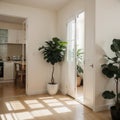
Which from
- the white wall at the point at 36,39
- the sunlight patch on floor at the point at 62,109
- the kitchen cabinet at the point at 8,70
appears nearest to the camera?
the sunlight patch on floor at the point at 62,109

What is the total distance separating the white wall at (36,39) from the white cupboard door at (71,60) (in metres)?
0.74

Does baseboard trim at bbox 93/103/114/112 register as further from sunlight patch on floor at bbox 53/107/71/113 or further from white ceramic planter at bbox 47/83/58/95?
white ceramic planter at bbox 47/83/58/95

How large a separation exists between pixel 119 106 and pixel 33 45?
293cm

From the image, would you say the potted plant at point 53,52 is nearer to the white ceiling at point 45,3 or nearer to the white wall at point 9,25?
the white ceiling at point 45,3

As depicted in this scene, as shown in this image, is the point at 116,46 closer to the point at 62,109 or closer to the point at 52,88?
the point at 62,109

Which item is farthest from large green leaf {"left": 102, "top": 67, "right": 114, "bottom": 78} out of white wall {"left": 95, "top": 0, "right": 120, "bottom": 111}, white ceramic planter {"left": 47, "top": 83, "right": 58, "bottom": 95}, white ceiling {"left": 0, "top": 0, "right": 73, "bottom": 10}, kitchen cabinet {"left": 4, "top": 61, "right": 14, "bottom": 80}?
kitchen cabinet {"left": 4, "top": 61, "right": 14, "bottom": 80}

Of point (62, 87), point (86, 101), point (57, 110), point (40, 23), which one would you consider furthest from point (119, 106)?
point (40, 23)

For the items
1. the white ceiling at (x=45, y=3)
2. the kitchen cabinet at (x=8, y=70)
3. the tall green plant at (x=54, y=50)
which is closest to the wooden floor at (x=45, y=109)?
the tall green plant at (x=54, y=50)

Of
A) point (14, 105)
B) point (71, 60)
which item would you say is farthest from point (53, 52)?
point (14, 105)

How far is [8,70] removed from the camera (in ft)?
21.3

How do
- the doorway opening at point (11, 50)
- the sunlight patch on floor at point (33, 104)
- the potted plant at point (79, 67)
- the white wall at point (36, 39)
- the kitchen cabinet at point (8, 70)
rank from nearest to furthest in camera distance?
1. the sunlight patch on floor at point (33, 104)
2. the white wall at point (36, 39)
3. the potted plant at point (79, 67)
4. the doorway opening at point (11, 50)
5. the kitchen cabinet at point (8, 70)

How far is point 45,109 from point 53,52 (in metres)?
1.68

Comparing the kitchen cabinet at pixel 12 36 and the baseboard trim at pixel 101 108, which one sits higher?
the kitchen cabinet at pixel 12 36

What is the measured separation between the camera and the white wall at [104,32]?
3268 mm
